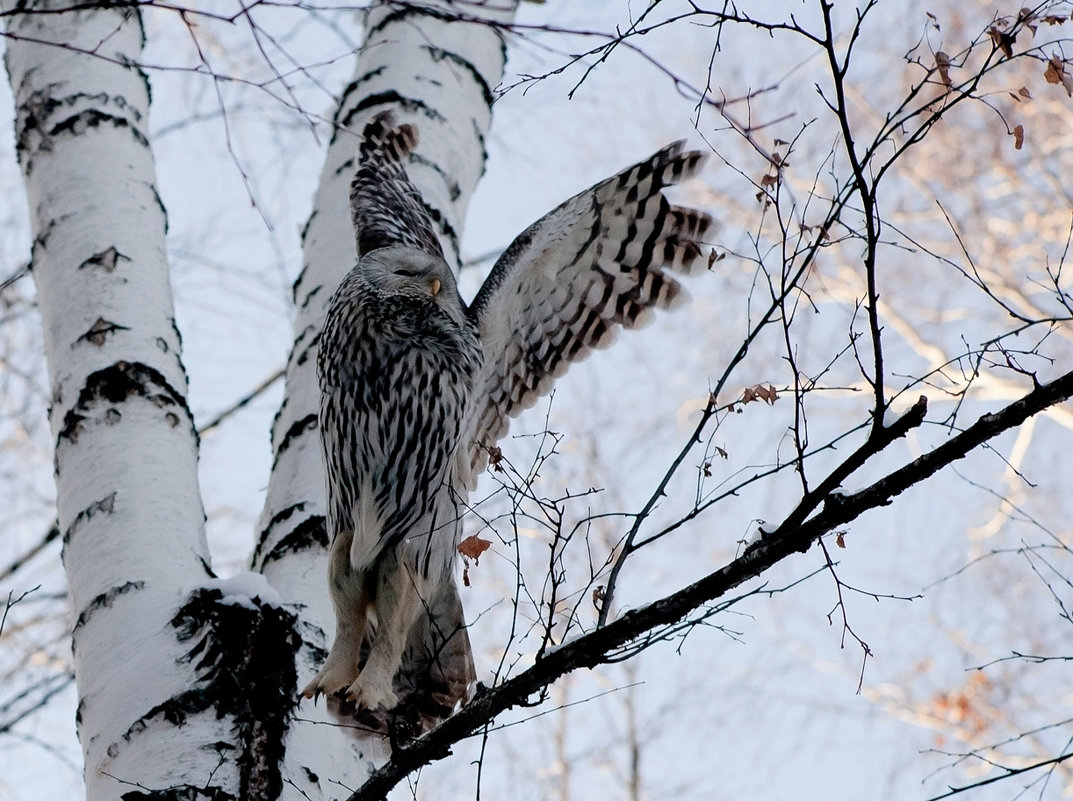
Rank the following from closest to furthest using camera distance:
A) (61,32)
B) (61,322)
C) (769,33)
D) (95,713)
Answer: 1. (769,33)
2. (95,713)
3. (61,322)
4. (61,32)

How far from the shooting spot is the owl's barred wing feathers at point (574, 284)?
302cm

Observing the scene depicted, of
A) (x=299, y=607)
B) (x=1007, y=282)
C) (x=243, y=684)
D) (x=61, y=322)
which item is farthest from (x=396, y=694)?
(x=1007, y=282)

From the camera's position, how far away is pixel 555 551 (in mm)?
1979

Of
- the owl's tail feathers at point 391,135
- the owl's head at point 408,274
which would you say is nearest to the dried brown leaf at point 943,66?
the owl's head at point 408,274

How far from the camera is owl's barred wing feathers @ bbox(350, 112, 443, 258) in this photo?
10.3 feet

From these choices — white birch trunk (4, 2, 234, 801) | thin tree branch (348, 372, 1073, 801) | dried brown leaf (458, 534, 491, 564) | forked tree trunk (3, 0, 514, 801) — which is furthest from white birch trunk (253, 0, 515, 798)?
thin tree branch (348, 372, 1073, 801)

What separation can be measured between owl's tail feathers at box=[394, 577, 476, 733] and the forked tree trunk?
26cm

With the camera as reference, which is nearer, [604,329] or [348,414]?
[348,414]

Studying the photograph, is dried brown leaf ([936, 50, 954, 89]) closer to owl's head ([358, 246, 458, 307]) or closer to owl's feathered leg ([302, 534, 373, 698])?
owl's head ([358, 246, 458, 307])

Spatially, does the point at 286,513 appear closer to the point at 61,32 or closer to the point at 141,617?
the point at 141,617

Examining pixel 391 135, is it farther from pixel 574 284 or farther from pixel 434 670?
pixel 434 670

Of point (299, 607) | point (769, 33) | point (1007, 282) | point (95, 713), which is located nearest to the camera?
point (769, 33)

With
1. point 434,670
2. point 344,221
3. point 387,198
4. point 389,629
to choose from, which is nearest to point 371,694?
point 389,629

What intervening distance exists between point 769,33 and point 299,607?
147cm
